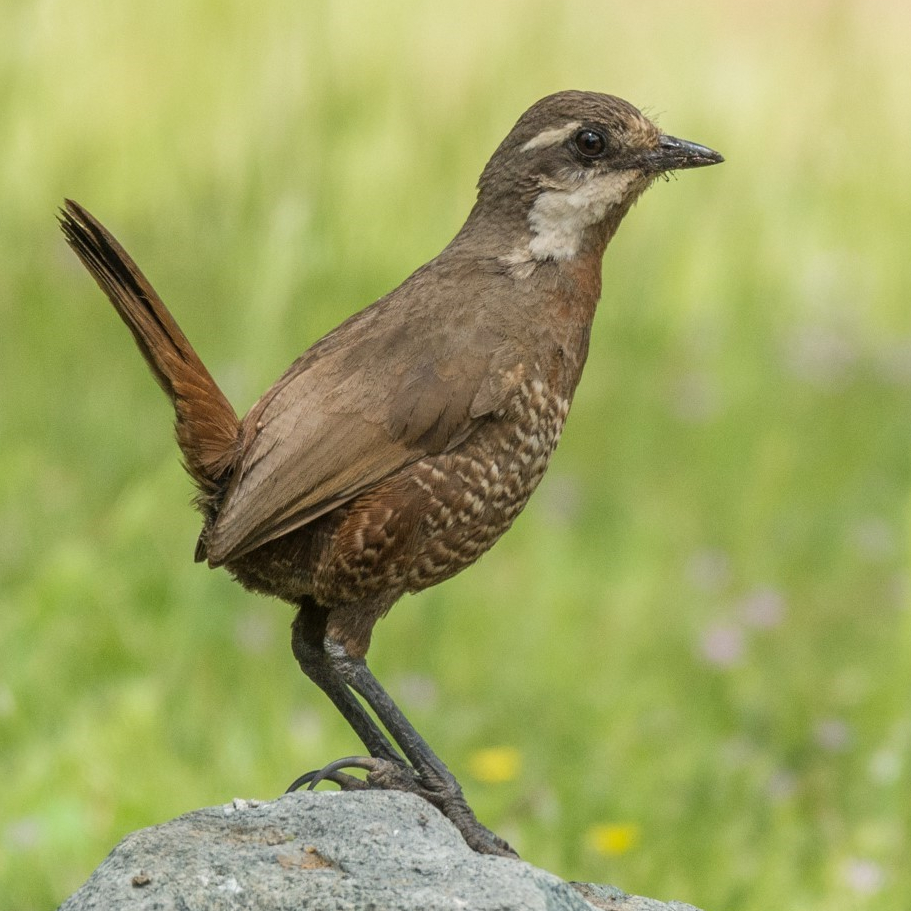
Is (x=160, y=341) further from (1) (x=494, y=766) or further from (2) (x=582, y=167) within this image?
(1) (x=494, y=766)

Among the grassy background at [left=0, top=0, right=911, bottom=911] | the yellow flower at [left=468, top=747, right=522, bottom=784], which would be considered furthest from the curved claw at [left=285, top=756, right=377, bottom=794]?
the yellow flower at [left=468, top=747, right=522, bottom=784]

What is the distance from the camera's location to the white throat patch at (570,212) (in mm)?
4375

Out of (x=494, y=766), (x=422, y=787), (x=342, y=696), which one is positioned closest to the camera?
(x=422, y=787)

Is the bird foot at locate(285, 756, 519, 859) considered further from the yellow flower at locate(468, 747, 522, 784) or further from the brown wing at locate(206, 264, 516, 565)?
the yellow flower at locate(468, 747, 522, 784)

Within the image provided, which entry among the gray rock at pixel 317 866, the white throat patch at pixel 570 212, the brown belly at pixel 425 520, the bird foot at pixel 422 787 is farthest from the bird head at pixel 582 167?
the gray rock at pixel 317 866

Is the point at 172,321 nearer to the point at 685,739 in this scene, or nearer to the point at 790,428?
the point at 685,739

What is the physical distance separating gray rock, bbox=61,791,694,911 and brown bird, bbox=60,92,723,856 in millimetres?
395

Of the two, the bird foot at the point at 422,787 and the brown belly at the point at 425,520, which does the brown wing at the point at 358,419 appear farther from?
the bird foot at the point at 422,787

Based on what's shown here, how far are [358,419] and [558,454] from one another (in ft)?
12.8

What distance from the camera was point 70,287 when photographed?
8.07 m

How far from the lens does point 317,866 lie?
3.35 meters

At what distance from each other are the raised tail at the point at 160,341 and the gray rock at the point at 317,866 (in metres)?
0.91

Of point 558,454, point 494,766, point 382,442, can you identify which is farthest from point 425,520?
point 558,454

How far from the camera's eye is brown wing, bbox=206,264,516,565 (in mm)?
4023
